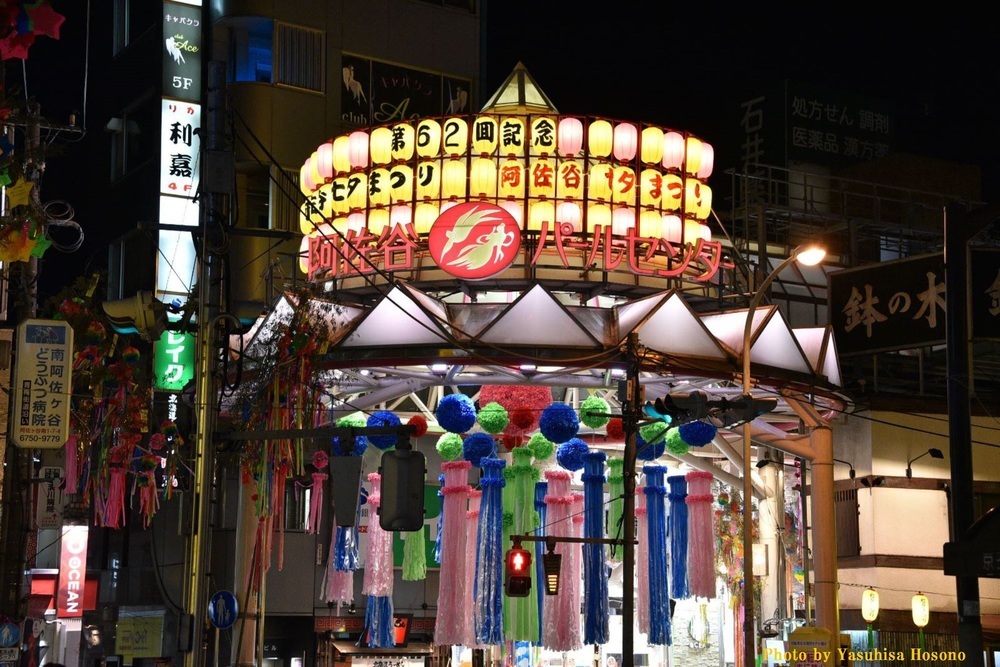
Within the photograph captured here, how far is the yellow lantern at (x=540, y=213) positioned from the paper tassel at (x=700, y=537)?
6.40 metres

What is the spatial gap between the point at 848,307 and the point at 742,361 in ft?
11.7

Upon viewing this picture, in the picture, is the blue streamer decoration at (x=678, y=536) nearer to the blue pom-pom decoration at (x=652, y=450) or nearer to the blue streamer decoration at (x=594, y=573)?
the blue pom-pom decoration at (x=652, y=450)

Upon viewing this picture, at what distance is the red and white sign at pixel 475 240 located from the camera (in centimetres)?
3002

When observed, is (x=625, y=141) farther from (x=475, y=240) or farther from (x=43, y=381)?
(x=43, y=381)

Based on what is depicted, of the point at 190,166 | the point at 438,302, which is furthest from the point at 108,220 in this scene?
the point at 438,302

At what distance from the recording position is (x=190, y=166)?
4191 cm

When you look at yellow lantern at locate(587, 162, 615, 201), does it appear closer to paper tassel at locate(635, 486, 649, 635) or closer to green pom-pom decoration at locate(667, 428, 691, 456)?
green pom-pom decoration at locate(667, 428, 691, 456)

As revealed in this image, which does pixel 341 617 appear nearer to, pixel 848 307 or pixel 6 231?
pixel 848 307

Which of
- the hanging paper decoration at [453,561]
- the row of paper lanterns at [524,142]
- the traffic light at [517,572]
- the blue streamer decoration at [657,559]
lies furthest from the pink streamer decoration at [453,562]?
the row of paper lanterns at [524,142]

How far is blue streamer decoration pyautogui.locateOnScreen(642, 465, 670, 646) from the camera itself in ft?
99.3

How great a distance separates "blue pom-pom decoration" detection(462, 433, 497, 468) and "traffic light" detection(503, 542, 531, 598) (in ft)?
10.1

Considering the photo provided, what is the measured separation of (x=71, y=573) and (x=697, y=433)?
20506 millimetres

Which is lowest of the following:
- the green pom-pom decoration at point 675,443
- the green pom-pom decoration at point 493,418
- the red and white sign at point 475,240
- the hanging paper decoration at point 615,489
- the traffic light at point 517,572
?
the traffic light at point 517,572

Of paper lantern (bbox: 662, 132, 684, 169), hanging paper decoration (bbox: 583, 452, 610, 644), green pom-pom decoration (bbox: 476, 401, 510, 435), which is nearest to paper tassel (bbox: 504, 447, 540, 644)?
green pom-pom decoration (bbox: 476, 401, 510, 435)
